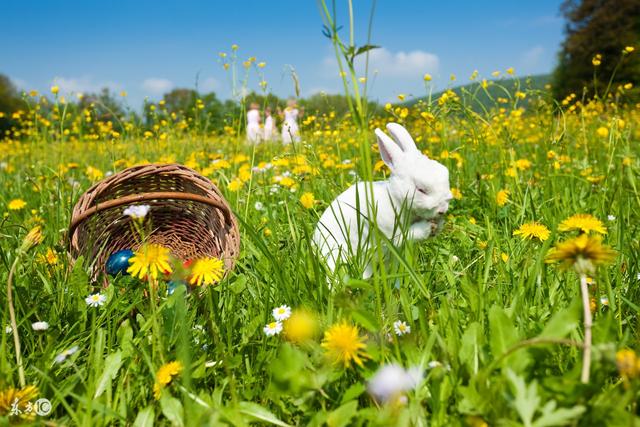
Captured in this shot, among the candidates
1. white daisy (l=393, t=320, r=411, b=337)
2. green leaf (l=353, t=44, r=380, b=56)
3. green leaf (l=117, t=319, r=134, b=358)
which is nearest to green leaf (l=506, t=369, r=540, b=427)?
white daisy (l=393, t=320, r=411, b=337)

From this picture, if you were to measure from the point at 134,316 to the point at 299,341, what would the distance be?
0.68 meters

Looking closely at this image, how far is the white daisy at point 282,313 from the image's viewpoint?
1108mm

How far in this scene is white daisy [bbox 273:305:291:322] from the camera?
3.64 ft

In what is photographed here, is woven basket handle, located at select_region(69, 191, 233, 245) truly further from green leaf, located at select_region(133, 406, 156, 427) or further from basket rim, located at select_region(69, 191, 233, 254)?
green leaf, located at select_region(133, 406, 156, 427)

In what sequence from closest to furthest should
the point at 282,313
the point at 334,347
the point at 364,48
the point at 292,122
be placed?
the point at 364,48
the point at 334,347
the point at 282,313
the point at 292,122

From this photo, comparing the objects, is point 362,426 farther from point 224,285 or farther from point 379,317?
point 224,285

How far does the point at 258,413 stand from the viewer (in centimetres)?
86

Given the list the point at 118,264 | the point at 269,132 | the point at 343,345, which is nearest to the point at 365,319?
the point at 343,345

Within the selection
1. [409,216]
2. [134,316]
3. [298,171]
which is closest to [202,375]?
[134,316]

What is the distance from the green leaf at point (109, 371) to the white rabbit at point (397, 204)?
0.59 metres

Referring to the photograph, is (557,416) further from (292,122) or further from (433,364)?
(292,122)

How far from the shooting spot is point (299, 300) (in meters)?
1.19

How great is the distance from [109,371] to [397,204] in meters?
0.88

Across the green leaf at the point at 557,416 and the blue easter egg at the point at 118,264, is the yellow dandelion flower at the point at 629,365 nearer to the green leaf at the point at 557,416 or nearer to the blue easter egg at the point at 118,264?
the green leaf at the point at 557,416
